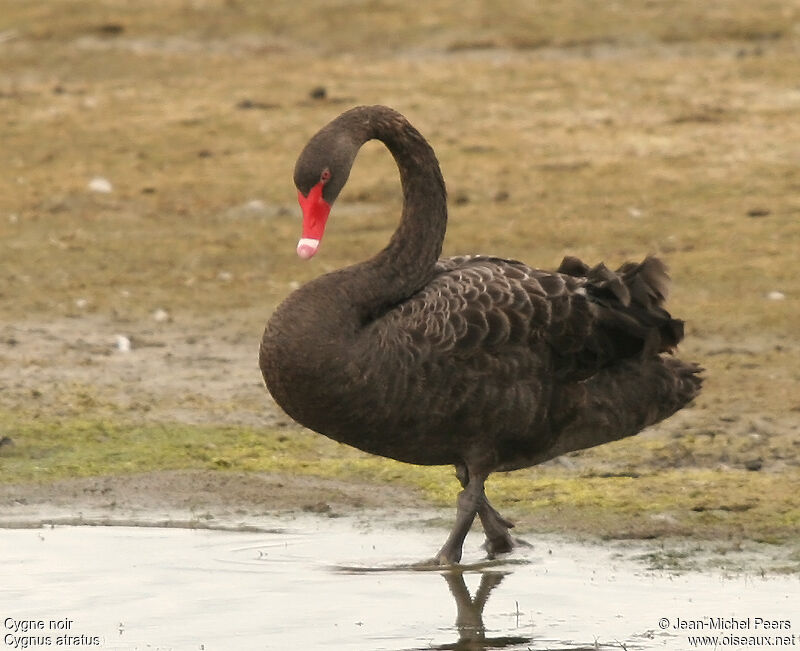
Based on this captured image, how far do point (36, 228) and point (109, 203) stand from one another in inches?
28.4

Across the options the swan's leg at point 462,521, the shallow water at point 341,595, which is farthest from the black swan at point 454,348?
the shallow water at point 341,595

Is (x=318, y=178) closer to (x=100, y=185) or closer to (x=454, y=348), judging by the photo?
(x=454, y=348)

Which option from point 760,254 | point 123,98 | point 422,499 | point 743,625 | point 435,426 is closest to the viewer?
point 743,625

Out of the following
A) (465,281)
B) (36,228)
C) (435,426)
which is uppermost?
(465,281)

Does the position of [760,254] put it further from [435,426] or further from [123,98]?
[123,98]

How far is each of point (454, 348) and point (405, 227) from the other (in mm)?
661

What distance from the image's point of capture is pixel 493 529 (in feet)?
21.0

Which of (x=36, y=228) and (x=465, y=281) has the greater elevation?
(x=465, y=281)

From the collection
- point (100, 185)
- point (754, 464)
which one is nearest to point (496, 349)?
point (754, 464)

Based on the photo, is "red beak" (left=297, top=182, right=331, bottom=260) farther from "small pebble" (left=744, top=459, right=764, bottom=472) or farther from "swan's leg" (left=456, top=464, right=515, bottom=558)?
"small pebble" (left=744, top=459, right=764, bottom=472)

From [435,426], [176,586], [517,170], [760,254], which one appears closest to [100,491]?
[176,586]

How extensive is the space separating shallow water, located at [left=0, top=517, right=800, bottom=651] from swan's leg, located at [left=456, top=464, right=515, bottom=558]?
7 cm

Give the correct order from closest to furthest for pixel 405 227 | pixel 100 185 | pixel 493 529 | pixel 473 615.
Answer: pixel 473 615 → pixel 493 529 → pixel 405 227 → pixel 100 185

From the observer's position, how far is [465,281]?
6.25 metres
